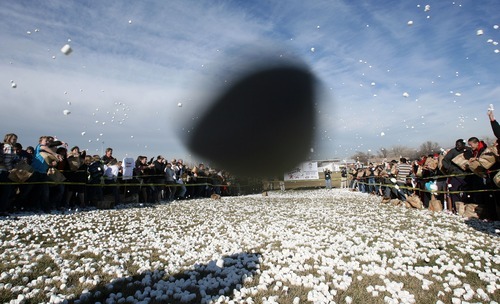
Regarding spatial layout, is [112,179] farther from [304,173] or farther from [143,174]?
[304,173]

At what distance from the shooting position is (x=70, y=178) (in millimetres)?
14891

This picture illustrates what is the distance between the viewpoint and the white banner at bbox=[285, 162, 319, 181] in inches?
1988

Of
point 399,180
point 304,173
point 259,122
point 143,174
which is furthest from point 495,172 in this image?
point 259,122

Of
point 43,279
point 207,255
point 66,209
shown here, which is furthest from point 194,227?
point 66,209

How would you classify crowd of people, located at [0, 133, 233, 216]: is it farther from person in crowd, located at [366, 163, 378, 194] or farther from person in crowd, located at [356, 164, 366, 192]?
person in crowd, located at [356, 164, 366, 192]

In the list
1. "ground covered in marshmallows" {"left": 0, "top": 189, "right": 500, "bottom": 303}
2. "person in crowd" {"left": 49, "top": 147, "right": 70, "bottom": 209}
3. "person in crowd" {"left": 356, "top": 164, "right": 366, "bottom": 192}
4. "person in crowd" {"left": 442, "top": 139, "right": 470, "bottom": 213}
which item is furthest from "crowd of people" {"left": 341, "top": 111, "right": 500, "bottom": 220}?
"person in crowd" {"left": 49, "top": 147, "right": 70, "bottom": 209}

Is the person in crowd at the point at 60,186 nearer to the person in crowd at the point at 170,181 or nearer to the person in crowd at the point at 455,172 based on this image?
the person in crowd at the point at 170,181

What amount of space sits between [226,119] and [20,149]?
48099 mm

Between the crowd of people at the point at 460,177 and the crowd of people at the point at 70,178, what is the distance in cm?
1388

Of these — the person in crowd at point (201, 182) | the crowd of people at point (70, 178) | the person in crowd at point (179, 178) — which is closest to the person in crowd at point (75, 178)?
the crowd of people at point (70, 178)

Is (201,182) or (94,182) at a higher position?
(94,182)

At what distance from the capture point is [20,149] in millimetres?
14695

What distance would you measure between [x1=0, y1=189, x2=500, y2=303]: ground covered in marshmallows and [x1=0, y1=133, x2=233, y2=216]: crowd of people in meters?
2.37

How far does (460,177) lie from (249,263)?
36.4 feet
